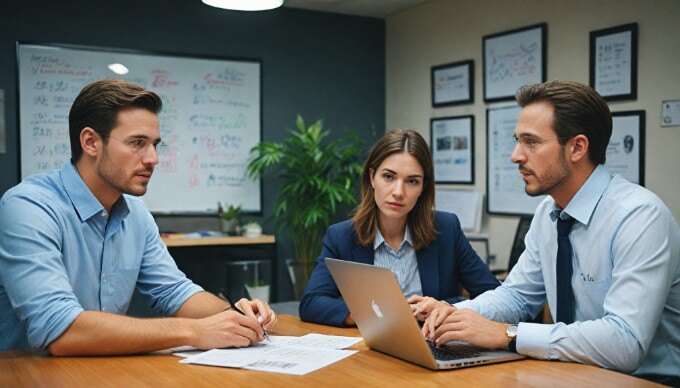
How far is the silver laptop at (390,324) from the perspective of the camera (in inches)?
62.3

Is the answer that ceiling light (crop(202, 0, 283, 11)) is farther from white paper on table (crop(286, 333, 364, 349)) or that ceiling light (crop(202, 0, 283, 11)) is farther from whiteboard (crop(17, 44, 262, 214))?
whiteboard (crop(17, 44, 262, 214))

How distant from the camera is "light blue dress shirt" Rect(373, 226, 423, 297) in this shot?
8.23 ft

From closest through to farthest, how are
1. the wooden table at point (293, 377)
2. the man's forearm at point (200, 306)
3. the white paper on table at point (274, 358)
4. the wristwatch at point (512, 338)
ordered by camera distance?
the wooden table at point (293, 377) → the white paper on table at point (274, 358) → the wristwatch at point (512, 338) → the man's forearm at point (200, 306)

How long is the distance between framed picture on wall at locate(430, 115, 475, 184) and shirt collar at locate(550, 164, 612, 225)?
3601mm

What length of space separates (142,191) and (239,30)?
404cm

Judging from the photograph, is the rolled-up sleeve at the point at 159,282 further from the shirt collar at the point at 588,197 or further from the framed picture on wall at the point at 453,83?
the framed picture on wall at the point at 453,83

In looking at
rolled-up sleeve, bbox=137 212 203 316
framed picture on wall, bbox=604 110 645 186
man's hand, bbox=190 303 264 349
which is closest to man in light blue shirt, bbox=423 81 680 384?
man's hand, bbox=190 303 264 349

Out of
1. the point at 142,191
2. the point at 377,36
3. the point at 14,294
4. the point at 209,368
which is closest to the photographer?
the point at 209,368

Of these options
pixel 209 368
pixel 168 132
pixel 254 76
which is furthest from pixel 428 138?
pixel 209 368

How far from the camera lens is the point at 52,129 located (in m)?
5.11

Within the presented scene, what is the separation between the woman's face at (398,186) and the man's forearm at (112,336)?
3.10 ft

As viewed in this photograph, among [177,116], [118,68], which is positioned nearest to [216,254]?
[177,116]

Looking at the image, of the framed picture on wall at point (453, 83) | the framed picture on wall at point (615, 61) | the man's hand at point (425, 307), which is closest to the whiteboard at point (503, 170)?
the framed picture on wall at point (453, 83)

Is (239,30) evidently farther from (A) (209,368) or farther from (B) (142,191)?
(A) (209,368)
